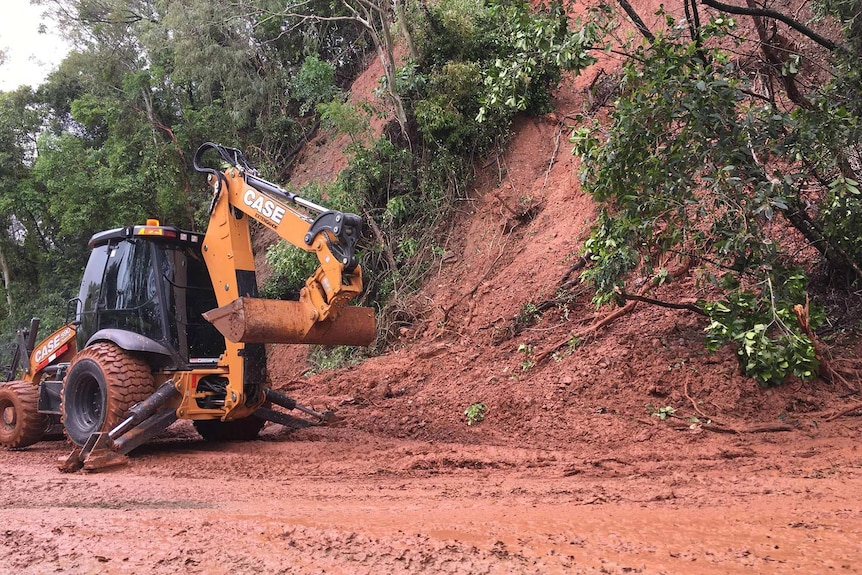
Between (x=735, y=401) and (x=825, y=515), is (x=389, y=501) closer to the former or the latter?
(x=825, y=515)

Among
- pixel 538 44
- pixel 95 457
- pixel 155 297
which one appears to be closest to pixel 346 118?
pixel 538 44

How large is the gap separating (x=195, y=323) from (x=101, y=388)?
122 centimetres

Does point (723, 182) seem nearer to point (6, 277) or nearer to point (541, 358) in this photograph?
point (541, 358)

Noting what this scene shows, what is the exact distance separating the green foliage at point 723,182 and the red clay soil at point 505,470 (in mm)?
824

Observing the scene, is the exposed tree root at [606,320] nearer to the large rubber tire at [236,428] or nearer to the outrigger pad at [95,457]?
the large rubber tire at [236,428]

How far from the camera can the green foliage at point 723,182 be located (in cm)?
632

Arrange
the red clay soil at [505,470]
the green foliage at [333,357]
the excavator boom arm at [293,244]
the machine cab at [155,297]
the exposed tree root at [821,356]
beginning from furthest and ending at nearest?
1. the green foliage at [333,357]
2. the machine cab at [155,297]
3. the exposed tree root at [821,356]
4. the excavator boom arm at [293,244]
5. the red clay soil at [505,470]

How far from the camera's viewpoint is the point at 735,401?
23.3ft

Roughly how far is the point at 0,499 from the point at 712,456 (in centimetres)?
589

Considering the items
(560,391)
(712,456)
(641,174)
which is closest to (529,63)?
(641,174)

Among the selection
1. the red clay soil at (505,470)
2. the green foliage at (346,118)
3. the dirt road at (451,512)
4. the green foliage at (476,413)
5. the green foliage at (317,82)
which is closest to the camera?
the dirt road at (451,512)

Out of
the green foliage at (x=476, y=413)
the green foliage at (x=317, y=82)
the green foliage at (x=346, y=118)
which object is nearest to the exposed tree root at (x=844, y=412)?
the green foliage at (x=476, y=413)

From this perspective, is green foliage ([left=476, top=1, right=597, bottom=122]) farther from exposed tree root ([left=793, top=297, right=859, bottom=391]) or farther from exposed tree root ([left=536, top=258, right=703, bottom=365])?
exposed tree root ([left=793, top=297, right=859, bottom=391])

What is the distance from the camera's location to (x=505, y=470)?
233 inches
